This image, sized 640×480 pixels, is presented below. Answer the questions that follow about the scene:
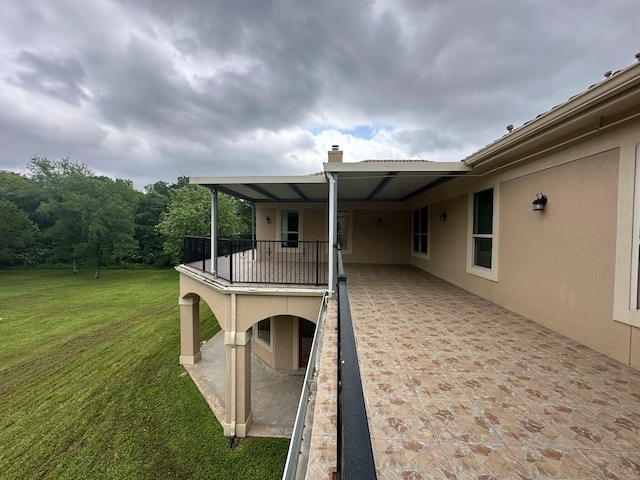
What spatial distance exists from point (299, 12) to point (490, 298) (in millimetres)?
10624

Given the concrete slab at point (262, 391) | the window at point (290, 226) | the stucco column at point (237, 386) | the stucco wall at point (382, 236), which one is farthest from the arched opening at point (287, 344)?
the stucco wall at point (382, 236)

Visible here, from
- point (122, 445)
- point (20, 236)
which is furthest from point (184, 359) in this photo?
point (20, 236)

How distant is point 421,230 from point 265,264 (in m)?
5.49

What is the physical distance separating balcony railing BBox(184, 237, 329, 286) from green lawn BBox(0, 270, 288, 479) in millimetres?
3786

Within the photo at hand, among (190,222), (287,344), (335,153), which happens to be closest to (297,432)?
(287,344)

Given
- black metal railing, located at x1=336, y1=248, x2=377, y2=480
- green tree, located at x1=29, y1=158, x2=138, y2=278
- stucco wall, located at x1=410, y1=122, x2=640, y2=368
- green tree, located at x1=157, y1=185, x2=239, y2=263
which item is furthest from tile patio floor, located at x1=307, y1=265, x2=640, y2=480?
green tree, located at x1=29, y1=158, x2=138, y2=278

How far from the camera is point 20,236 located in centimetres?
2588

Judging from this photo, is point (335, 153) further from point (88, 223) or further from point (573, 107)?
point (88, 223)

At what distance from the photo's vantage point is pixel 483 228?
5500mm

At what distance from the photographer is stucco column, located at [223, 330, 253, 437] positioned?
612cm

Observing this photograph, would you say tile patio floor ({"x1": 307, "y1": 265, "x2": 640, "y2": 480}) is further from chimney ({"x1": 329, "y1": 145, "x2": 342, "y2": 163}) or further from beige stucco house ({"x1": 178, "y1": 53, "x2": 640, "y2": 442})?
chimney ({"x1": 329, "y1": 145, "x2": 342, "y2": 163})

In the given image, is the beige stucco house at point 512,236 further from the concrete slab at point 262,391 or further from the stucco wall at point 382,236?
the concrete slab at point 262,391

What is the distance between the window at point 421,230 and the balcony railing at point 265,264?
327cm

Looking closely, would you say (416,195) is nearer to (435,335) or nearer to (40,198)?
(435,335)
